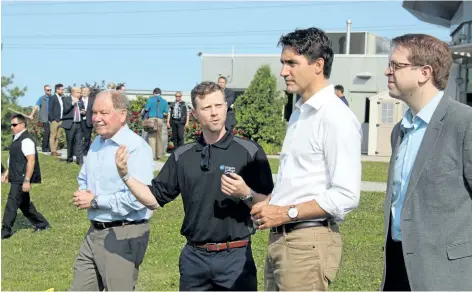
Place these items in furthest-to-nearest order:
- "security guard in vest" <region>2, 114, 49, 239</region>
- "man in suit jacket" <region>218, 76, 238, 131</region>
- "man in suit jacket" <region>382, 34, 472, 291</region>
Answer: "man in suit jacket" <region>218, 76, 238, 131</region>, "security guard in vest" <region>2, 114, 49, 239</region>, "man in suit jacket" <region>382, 34, 472, 291</region>

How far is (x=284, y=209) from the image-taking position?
4086 millimetres

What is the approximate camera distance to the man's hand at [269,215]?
4.08 metres

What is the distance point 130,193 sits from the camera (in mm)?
5660

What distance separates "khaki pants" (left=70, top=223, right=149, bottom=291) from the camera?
5.71m

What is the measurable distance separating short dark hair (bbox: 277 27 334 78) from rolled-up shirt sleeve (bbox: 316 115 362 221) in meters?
0.40

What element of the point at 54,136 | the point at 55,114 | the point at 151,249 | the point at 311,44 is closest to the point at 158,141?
the point at 55,114

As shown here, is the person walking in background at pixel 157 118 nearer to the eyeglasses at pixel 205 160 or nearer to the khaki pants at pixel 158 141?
the khaki pants at pixel 158 141

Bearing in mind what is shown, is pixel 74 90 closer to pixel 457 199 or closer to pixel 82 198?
pixel 82 198

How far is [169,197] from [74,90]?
13885mm

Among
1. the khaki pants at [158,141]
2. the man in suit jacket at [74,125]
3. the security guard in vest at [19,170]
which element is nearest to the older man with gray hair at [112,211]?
the security guard in vest at [19,170]

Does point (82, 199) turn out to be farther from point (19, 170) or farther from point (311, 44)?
point (19, 170)

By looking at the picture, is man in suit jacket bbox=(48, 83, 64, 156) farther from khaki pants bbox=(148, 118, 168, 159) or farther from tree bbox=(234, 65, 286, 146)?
tree bbox=(234, 65, 286, 146)

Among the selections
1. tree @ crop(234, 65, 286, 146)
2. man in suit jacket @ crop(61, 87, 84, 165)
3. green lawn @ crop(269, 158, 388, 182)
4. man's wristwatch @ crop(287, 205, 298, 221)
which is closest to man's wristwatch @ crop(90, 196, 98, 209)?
man's wristwatch @ crop(287, 205, 298, 221)

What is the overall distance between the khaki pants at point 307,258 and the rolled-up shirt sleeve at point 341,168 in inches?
6.8
